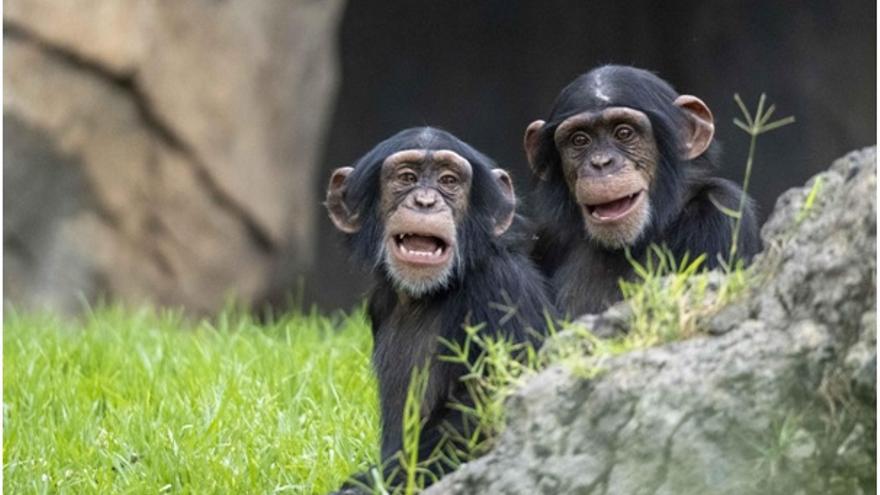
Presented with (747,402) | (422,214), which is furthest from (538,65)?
(747,402)

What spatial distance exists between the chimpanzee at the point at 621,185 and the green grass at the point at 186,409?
3.12 ft

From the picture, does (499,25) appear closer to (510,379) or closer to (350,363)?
(350,363)

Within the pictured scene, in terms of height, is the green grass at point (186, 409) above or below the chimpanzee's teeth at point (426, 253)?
below

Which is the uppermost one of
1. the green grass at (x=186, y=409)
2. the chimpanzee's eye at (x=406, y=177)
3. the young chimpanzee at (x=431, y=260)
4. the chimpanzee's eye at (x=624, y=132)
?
the chimpanzee's eye at (x=624, y=132)

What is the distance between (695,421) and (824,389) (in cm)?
29

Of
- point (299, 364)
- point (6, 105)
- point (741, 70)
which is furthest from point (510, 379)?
point (741, 70)

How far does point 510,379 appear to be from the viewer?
398 centimetres

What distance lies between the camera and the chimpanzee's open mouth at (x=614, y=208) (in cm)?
592

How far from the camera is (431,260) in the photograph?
17.1 feet

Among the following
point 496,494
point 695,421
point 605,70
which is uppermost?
point 605,70

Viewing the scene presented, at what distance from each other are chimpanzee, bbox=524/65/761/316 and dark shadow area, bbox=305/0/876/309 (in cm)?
751

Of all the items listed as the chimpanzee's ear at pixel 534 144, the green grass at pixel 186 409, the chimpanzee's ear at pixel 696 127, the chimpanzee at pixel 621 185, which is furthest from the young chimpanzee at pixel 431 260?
the chimpanzee's ear at pixel 696 127

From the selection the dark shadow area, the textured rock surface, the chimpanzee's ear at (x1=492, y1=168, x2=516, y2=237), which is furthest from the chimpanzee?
the dark shadow area

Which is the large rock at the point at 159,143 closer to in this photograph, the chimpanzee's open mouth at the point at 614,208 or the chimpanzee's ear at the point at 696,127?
the chimpanzee's ear at the point at 696,127
